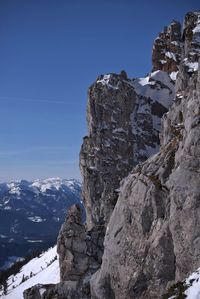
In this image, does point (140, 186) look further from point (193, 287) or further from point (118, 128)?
point (118, 128)

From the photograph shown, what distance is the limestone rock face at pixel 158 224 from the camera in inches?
1743

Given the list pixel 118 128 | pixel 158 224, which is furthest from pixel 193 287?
pixel 118 128

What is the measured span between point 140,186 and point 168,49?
3472 inches

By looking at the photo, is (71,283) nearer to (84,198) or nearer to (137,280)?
(137,280)

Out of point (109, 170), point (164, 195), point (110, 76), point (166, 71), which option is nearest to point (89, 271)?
point (164, 195)

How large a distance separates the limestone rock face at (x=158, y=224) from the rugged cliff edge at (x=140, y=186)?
0.37ft

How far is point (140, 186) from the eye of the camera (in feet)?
179

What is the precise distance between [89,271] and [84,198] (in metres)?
54.1

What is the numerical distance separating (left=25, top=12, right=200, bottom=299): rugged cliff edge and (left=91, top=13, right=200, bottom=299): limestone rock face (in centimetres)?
11

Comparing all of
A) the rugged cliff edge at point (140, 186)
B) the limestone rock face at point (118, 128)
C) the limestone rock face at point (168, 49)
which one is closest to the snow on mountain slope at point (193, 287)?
the rugged cliff edge at point (140, 186)

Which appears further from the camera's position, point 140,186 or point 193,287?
point 140,186

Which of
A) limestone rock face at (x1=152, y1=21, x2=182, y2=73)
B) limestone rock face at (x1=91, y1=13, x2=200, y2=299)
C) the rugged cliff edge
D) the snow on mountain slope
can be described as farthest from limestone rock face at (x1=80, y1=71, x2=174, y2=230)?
the snow on mountain slope

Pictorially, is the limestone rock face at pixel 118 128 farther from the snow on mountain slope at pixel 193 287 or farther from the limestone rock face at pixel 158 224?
the snow on mountain slope at pixel 193 287

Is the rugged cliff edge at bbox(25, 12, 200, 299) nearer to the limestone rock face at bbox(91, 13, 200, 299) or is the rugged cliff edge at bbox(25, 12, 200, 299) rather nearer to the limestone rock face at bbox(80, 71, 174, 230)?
the limestone rock face at bbox(91, 13, 200, 299)
